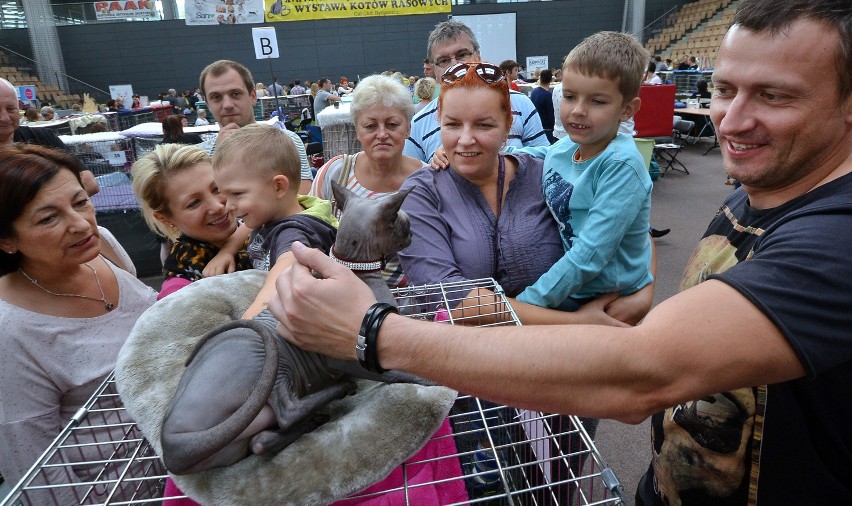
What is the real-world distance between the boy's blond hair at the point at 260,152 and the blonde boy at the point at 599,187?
0.93 meters

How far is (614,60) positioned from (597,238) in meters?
0.65

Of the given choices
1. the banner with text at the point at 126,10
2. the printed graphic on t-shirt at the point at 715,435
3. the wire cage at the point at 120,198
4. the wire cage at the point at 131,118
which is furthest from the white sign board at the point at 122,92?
the printed graphic on t-shirt at the point at 715,435

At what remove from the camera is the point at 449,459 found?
111 centimetres

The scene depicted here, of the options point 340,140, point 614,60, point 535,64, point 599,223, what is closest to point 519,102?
point 614,60

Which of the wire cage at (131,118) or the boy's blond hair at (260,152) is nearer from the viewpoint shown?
the boy's blond hair at (260,152)

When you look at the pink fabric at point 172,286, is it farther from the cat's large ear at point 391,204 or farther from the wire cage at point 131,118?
the wire cage at point 131,118

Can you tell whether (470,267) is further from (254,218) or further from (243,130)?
(243,130)

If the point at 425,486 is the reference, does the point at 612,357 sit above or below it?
above

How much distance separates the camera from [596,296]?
1839mm

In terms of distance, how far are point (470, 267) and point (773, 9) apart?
1060 millimetres

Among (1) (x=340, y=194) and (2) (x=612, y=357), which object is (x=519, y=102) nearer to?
(1) (x=340, y=194)

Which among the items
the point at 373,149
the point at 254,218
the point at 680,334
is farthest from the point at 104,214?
the point at 680,334

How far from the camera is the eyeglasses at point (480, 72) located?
1.73 m

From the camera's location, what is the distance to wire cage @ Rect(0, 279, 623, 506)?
991 mm
